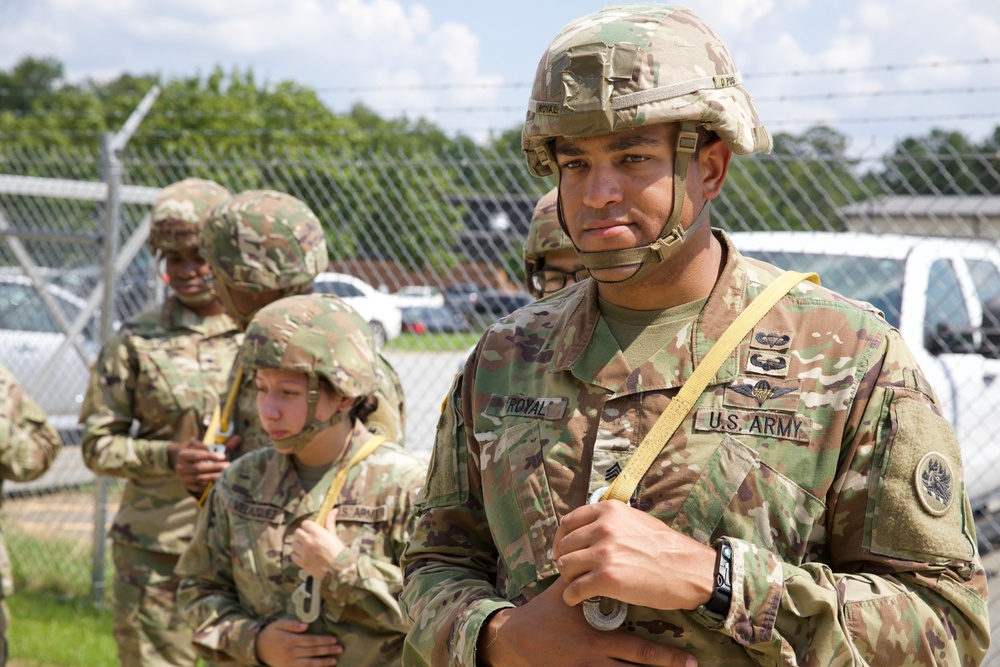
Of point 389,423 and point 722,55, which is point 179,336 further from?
point 722,55

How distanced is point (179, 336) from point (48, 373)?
3.54 m

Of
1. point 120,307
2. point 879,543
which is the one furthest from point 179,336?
point 879,543

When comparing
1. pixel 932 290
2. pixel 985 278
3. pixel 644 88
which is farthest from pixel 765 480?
pixel 985 278

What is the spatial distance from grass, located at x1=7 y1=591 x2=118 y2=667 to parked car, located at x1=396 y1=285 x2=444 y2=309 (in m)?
2.69

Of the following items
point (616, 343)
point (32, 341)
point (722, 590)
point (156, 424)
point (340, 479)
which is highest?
point (616, 343)

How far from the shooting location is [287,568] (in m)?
3.16

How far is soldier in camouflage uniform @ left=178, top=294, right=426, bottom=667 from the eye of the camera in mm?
3033

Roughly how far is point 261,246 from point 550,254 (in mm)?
1205

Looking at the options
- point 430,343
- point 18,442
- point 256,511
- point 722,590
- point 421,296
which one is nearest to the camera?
point 722,590

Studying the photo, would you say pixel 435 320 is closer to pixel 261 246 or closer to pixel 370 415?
pixel 261 246

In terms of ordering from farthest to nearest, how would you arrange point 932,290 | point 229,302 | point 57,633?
point 57,633 → point 932,290 → point 229,302

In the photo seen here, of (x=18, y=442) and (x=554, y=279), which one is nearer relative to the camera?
(x=554, y=279)

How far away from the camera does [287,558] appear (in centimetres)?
317

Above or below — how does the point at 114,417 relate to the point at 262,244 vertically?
below
